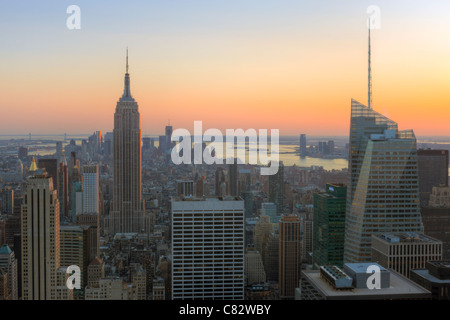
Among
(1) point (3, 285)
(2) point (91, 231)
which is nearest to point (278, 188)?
(2) point (91, 231)

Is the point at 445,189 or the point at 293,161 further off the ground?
the point at 293,161

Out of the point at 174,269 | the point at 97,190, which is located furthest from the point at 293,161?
the point at 97,190

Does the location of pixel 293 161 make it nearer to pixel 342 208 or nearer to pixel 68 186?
pixel 342 208

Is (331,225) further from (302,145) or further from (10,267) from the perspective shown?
(10,267)

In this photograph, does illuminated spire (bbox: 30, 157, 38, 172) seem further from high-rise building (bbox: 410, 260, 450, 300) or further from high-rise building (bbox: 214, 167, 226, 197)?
high-rise building (bbox: 410, 260, 450, 300)

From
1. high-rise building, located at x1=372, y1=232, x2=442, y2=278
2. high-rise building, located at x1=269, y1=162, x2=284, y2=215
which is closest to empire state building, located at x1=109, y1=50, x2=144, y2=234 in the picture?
high-rise building, located at x1=269, y1=162, x2=284, y2=215

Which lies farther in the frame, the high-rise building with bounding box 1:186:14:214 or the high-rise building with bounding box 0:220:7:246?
the high-rise building with bounding box 0:220:7:246
